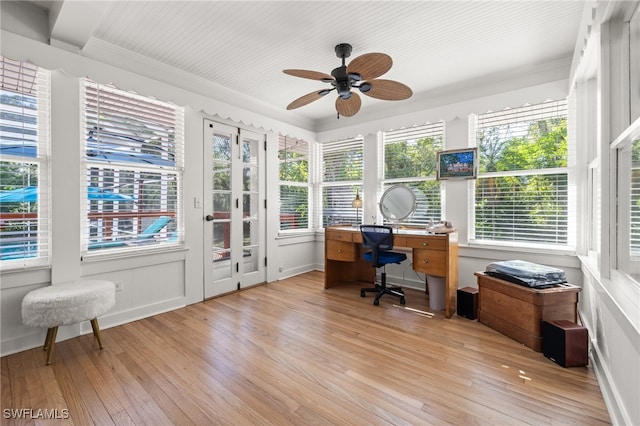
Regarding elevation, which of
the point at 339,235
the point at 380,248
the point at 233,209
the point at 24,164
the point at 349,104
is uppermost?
the point at 349,104

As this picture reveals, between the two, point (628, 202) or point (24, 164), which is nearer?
point (628, 202)

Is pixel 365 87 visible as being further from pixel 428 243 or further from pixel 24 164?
pixel 24 164

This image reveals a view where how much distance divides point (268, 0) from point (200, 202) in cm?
220

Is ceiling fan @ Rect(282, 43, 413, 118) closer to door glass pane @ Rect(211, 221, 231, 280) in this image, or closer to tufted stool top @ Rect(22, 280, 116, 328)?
door glass pane @ Rect(211, 221, 231, 280)

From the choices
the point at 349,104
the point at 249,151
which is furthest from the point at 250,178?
the point at 349,104

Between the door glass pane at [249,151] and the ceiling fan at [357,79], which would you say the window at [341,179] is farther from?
the ceiling fan at [357,79]

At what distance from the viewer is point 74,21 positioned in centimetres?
211

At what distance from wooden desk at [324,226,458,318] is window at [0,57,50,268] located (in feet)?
9.66

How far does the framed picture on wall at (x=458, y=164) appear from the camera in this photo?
10.9ft

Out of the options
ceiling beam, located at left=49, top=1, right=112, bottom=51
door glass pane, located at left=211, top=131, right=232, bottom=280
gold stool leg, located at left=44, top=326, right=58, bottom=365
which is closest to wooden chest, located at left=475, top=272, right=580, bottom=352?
door glass pane, located at left=211, top=131, right=232, bottom=280

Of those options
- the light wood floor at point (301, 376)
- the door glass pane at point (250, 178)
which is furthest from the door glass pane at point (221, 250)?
the light wood floor at point (301, 376)

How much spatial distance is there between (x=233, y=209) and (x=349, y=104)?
2.02m

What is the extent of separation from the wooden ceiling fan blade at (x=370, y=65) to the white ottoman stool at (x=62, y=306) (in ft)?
8.72

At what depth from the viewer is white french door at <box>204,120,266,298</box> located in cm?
345
